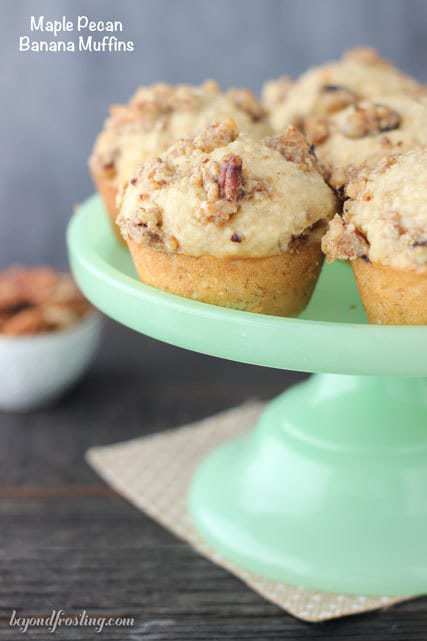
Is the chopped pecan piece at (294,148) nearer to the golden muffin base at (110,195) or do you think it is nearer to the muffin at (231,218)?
the muffin at (231,218)

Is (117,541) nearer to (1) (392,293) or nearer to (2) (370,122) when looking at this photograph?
(1) (392,293)

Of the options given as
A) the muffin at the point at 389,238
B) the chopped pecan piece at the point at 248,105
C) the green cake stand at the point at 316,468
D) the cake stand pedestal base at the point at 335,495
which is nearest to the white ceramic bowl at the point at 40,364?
the green cake stand at the point at 316,468

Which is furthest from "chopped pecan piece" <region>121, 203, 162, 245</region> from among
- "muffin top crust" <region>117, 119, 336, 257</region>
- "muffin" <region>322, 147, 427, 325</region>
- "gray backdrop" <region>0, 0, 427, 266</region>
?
"gray backdrop" <region>0, 0, 427, 266</region>

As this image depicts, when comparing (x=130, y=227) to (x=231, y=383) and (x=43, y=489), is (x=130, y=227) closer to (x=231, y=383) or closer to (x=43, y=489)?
(x=43, y=489)

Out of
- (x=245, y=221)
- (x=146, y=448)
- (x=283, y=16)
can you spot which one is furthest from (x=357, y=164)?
(x=283, y=16)

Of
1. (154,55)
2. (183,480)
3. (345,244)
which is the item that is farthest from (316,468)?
(154,55)

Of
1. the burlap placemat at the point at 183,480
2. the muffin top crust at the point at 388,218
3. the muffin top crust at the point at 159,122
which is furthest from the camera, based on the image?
the muffin top crust at the point at 159,122

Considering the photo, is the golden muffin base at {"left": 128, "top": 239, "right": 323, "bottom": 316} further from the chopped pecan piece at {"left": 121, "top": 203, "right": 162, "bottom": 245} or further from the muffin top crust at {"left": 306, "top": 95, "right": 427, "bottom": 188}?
the muffin top crust at {"left": 306, "top": 95, "right": 427, "bottom": 188}
